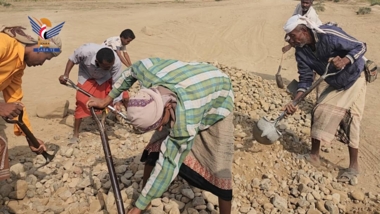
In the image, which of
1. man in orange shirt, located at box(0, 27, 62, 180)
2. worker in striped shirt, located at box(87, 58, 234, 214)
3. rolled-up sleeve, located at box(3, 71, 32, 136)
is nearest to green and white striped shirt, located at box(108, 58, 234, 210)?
worker in striped shirt, located at box(87, 58, 234, 214)

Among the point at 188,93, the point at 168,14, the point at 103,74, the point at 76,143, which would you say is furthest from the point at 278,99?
the point at 168,14

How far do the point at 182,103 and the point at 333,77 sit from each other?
2.03 meters

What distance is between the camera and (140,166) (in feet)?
11.1

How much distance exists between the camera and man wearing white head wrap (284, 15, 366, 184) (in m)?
3.02

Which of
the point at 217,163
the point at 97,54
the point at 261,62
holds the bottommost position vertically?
the point at 261,62

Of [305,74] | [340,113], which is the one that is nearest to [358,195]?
[340,113]

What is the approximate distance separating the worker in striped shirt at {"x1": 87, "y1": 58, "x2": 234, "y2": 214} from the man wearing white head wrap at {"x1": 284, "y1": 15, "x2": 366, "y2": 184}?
123cm

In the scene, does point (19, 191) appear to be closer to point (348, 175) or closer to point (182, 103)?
point (182, 103)

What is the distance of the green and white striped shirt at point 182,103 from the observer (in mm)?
1871

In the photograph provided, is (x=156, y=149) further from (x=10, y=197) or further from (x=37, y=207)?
(x=10, y=197)

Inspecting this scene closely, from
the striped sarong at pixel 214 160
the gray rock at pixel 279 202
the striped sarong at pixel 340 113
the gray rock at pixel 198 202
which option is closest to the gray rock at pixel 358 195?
the striped sarong at pixel 340 113

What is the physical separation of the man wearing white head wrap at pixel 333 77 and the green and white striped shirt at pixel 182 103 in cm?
123

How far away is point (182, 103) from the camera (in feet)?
6.08

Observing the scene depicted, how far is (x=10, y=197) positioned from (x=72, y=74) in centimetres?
463
